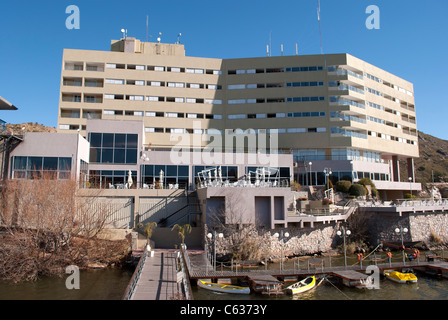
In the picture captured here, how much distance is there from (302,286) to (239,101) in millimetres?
37926

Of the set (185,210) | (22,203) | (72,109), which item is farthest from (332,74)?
(22,203)

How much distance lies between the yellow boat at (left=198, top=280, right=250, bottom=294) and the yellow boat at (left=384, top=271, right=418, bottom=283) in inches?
415

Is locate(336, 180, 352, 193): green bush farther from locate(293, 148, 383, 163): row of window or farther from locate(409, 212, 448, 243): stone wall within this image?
locate(409, 212, 448, 243): stone wall

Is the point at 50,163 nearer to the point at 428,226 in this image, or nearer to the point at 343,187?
the point at 343,187

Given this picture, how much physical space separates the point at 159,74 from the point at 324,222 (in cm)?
3571

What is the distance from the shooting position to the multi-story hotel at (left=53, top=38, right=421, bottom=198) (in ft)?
169

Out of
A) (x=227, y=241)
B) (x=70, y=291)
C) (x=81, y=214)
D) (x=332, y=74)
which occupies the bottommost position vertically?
(x=70, y=291)

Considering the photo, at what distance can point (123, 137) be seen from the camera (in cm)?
3794

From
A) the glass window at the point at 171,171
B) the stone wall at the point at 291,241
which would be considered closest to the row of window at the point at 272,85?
the glass window at the point at 171,171

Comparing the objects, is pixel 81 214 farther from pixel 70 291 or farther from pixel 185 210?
pixel 185 210

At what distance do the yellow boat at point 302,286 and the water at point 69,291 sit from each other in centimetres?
1000

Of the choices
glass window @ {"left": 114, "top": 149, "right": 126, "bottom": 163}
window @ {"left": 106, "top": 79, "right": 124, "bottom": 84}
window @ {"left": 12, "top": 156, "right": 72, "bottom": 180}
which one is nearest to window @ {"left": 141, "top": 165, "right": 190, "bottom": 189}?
glass window @ {"left": 114, "top": 149, "right": 126, "bottom": 163}

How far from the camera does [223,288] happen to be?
20375mm

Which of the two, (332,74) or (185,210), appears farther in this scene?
(332,74)
